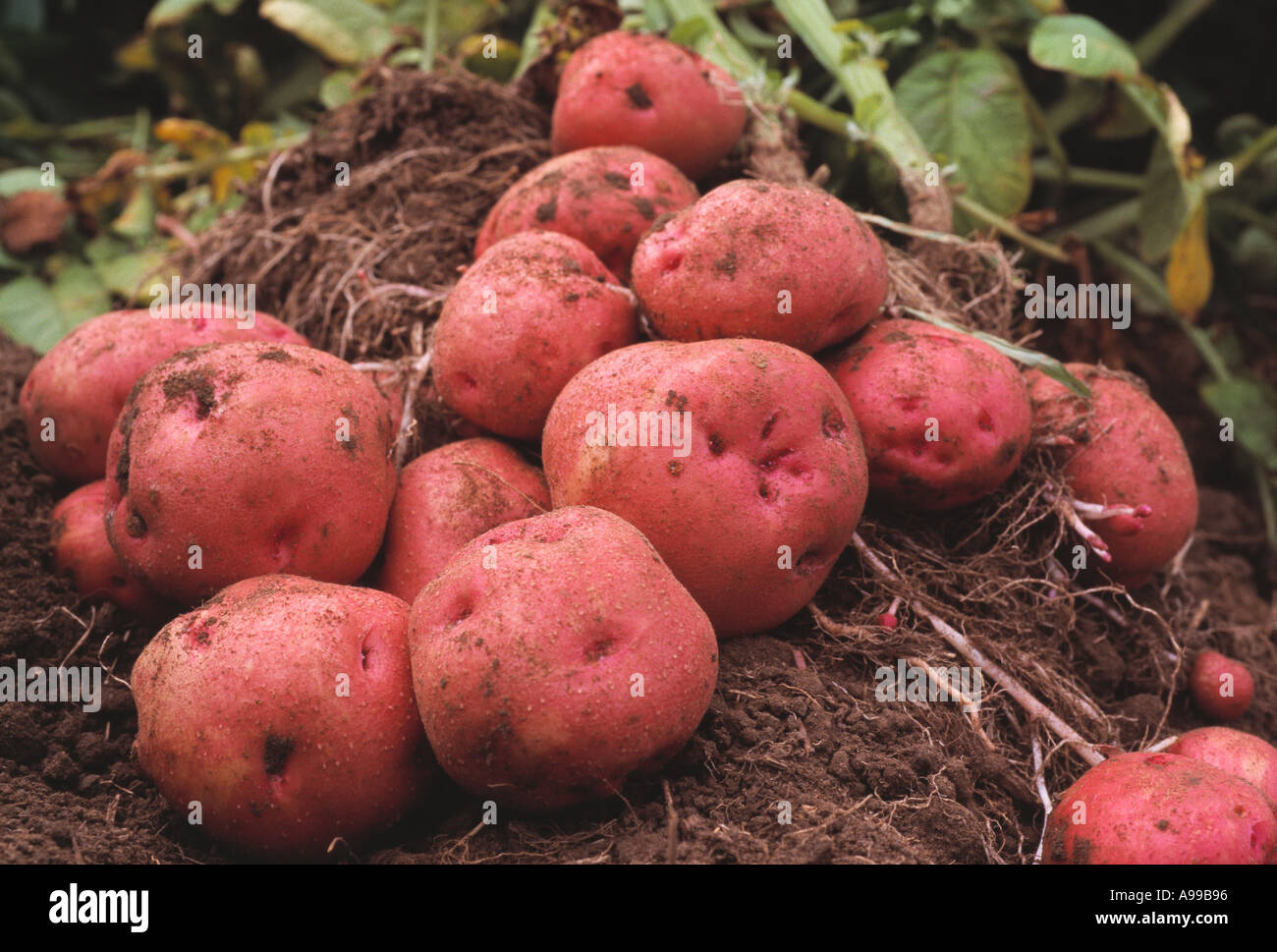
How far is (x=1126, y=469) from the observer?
1959 mm

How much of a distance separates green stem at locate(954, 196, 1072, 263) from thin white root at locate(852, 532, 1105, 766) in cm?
114

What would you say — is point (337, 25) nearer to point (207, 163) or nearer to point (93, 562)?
point (207, 163)

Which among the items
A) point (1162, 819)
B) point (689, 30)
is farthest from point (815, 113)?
point (1162, 819)

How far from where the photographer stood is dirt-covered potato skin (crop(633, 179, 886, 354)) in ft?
5.57

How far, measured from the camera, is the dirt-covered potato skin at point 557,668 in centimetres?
131

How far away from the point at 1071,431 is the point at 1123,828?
82cm

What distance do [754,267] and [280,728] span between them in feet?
3.30

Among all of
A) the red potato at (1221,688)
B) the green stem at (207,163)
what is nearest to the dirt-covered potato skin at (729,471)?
the red potato at (1221,688)

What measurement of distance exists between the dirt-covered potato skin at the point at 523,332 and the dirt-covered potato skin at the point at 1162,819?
1051 millimetres

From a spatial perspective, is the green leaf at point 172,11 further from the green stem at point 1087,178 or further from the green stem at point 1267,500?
the green stem at point 1267,500

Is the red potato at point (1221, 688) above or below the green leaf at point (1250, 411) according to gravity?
below

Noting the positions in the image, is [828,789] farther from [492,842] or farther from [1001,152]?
[1001,152]

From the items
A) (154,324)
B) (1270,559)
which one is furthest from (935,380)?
(1270,559)

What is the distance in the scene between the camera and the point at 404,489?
5.90 ft
